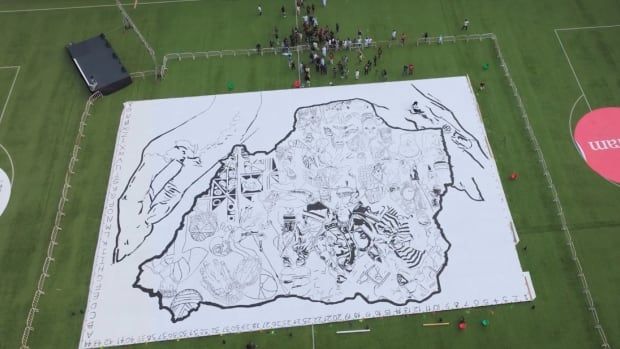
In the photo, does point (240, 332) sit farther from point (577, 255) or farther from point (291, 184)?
point (577, 255)

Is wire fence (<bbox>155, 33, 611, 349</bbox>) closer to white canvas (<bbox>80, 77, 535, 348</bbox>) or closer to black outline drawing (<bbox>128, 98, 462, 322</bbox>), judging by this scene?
white canvas (<bbox>80, 77, 535, 348</bbox>)

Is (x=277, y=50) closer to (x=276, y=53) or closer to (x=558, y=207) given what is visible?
(x=276, y=53)

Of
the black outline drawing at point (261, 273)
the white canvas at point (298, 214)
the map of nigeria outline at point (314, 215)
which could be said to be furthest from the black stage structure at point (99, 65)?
the black outline drawing at point (261, 273)

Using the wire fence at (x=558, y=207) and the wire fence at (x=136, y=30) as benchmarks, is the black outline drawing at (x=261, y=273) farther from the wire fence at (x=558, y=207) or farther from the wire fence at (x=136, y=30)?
the wire fence at (x=136, y=30)

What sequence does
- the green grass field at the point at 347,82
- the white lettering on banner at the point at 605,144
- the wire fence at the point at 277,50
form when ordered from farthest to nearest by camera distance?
the wire fence at the point at 277,50, the white lettering on banner at the point at 605,144, the green grass field at the point at 347,82

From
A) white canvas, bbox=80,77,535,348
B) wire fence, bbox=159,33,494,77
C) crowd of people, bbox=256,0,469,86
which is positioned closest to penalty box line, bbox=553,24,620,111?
wire fence, bbox=159,33,494,77

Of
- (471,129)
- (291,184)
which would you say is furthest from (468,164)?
(291,184)
